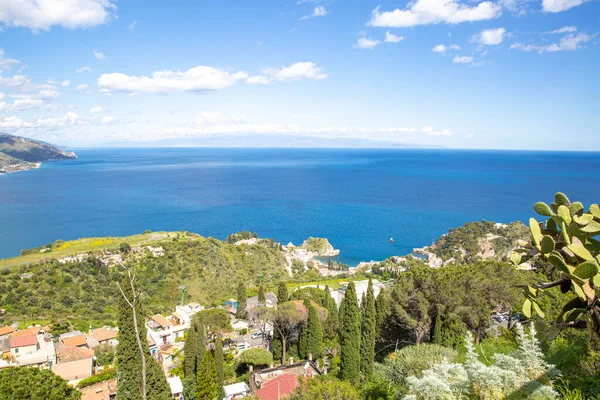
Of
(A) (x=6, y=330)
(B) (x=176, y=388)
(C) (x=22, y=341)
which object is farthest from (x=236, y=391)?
(A) (x=6, y=330)

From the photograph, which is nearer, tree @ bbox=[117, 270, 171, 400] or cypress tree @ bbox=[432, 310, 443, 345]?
tree @ bbox=[117, 270, 171, 400]

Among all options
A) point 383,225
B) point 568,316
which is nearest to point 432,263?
point 383,225

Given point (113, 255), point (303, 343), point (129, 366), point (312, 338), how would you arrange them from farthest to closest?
point (113, 255) → point (303, 343) → point (312, 338) → point (129, 366)

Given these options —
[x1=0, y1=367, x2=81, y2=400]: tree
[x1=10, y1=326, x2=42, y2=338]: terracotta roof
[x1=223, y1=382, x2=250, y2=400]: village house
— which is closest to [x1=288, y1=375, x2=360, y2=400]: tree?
[x1=0, y1=367, x2=81, y2=400]: tree

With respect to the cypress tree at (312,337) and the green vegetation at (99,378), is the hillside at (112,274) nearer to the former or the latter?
the green vegetation at (99,378)

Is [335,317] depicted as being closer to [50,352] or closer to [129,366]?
[129,366]

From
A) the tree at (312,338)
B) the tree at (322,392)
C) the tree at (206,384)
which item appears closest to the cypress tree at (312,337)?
the tree at (312,338)

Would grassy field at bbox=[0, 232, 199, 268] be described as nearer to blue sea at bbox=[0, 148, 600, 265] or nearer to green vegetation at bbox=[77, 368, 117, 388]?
blue sea at bbox=[0, 148, 600, 265]

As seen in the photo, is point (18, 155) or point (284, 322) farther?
point (18, 155)
